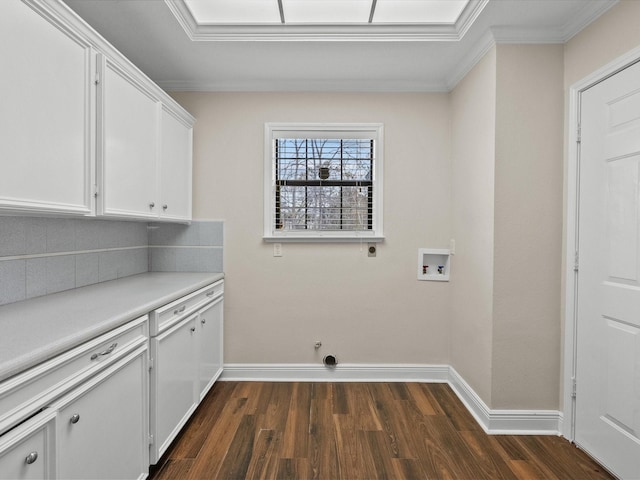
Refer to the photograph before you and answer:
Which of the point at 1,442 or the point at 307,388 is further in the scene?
the point at 307,388

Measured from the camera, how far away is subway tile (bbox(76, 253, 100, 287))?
211 centimetres

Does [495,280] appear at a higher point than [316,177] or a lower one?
lower

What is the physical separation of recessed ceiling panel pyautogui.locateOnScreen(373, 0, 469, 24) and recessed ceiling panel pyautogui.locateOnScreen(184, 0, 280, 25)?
0.66 meters

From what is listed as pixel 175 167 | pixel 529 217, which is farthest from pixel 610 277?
pixel 175 167

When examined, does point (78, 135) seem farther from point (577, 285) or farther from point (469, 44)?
point (577, 285)

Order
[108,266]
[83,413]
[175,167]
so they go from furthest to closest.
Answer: [175,167] → [108,266] → [83,413]

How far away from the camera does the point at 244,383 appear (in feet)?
9.58

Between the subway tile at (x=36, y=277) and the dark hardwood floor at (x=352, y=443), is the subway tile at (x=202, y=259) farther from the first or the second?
the subway tile at (x=36, y=277)

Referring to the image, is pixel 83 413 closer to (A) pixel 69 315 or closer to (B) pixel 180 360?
(A) pixel 69 315

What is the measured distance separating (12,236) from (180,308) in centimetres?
87

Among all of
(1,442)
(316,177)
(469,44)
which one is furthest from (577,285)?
(1,442)

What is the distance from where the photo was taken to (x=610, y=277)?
1.86 metres

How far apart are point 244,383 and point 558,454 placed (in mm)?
2225

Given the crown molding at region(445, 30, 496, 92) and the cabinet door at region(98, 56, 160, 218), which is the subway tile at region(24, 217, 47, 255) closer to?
the cabinet door at region(98, 56, 160, 218)
